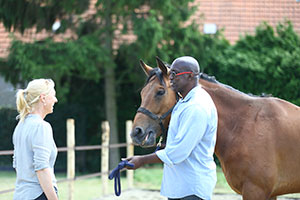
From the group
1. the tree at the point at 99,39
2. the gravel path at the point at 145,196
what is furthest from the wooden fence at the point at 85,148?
the tree at the point at 99,39

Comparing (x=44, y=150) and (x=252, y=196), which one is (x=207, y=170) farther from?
(x=252, y=196)

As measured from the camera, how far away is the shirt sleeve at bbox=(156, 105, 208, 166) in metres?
2.80

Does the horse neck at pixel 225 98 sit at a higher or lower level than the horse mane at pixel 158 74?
lower

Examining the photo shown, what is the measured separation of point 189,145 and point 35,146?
996 mm

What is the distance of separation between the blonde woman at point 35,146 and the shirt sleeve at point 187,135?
780mm

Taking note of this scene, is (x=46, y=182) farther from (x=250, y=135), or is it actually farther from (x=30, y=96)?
(x=250, y=135)

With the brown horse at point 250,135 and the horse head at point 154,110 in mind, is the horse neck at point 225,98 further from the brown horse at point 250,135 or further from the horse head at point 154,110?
the horse head at point 154,110

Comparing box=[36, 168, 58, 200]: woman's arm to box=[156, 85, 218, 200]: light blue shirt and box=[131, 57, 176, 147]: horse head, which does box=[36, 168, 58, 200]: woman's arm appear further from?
box=[131, 57, 176, 147]: horse head

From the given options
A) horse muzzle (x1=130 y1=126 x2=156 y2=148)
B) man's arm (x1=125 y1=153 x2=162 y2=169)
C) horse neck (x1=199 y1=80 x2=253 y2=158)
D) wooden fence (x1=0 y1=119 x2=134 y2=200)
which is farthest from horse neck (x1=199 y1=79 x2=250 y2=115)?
wooden fence (x1=0 y1=119 x2=134 y2=200)

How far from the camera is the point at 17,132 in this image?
306cm

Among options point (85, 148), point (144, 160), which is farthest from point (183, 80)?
point (85, 148)

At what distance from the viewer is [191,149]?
2816 millimetres

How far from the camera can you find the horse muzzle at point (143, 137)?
4.05 m

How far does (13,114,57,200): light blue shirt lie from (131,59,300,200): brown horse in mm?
1248
